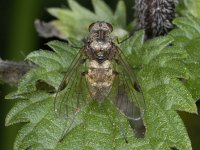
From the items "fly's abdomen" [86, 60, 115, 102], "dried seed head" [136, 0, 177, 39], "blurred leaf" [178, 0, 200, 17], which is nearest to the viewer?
"fly's abdomen" [86, 60, 115, 102]

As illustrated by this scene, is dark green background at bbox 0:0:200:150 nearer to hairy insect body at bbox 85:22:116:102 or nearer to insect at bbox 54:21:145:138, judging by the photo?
hairy insect body at bbox 85:22:116:102

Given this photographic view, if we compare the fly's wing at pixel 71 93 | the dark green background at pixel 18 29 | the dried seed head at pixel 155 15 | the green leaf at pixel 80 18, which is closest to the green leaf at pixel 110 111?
the fly's wing at pixel 71 93

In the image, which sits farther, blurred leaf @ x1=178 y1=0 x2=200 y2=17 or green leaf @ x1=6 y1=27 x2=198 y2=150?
blurred leaf @ x1=178 y1=0 x2=200 y2=17

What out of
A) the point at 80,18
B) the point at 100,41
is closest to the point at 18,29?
the point at 80,18

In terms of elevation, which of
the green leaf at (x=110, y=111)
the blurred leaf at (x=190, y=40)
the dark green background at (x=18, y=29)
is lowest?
the dark green background at (x=18, y=29)

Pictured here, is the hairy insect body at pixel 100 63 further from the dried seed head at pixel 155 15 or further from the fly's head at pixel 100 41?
the dried seed head at pixel 155 15

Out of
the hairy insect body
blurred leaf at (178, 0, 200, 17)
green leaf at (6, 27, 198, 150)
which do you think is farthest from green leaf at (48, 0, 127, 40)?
green leaf at (6, 27, 198, 150)

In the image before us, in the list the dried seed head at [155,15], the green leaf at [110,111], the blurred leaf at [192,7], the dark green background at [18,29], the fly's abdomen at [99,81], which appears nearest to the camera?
the green leaf at [110,111]

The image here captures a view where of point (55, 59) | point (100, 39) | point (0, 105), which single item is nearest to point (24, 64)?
point (55, 59)

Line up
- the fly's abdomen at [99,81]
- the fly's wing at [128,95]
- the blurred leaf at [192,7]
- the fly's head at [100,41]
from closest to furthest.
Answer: the fly's wing at [128,95]
the fly's abdomen at [99,81]
the fly's head at [100,41]
the blurred leaf at [192,7]
